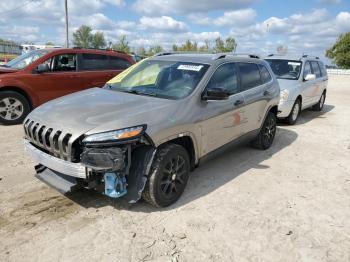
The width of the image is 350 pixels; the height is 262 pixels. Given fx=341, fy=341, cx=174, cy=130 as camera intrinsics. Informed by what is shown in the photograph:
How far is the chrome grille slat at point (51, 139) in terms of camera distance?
11.3 feet

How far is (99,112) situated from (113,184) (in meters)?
0.83

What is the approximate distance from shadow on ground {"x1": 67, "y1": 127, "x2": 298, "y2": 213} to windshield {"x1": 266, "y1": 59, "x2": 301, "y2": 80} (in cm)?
258

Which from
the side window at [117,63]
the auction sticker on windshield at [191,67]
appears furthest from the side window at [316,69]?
the auction sticker on windshield at [191,67]

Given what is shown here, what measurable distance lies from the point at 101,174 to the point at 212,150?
1.72 m

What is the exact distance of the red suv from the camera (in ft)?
25.1

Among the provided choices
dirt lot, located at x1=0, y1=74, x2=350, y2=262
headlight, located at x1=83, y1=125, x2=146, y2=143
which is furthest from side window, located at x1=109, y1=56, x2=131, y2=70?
headlight, located at x1=83, y1=125, x2=146, y2=143

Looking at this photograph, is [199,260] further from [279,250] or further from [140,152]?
[140,152]

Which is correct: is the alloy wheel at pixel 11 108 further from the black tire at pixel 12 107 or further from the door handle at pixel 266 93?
the door handle at pixel 266 93

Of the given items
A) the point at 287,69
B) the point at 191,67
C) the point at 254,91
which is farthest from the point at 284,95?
the point at 191,67

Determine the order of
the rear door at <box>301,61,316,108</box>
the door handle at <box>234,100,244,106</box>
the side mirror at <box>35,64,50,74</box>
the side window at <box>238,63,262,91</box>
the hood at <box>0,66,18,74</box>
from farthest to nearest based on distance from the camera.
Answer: the rear door at <box>301,61,316,108</box> < the side mirror at <box>35,64,50,74</box> < the hood at <box>0,66,18,74</box> < the side window at <box>238,63,262,91</box> < the door handle at <box>234,100,244,106</box>

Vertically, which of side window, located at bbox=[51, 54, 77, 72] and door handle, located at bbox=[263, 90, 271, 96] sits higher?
side window, located at bbox=[51, 54, 77, 72]

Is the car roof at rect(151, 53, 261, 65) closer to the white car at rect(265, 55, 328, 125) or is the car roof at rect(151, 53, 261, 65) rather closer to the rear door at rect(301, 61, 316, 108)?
the white car at rect(265, 55, 328, 125)

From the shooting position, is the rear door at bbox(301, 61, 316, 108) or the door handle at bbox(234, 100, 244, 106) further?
the rear door at bbox(301, 61, 316, 108)

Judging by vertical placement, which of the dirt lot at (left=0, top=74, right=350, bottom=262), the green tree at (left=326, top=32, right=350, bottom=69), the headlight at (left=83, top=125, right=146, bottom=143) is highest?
the green tree at (left=326, top=32, right=350, bottom=69)
